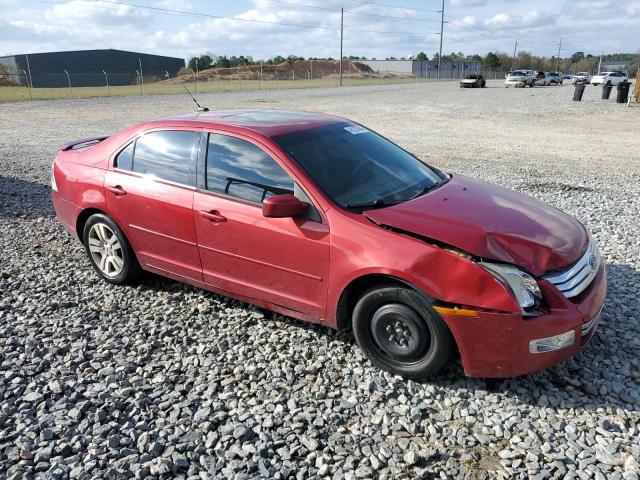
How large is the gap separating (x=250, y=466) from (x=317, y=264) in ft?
4.44

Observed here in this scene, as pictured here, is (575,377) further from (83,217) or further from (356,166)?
(83,217)

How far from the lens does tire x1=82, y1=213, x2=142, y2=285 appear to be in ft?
15.8

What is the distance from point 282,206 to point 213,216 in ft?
2.51

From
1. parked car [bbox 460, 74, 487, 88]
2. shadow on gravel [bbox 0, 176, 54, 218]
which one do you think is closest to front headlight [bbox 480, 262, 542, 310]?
shadow on gravel [bbox 0, 176, 54, 218]

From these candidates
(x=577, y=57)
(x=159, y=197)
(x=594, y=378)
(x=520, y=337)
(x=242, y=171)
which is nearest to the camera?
(x=520, y=337)

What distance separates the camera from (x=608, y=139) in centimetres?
1547

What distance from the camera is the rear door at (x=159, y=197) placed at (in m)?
4.25

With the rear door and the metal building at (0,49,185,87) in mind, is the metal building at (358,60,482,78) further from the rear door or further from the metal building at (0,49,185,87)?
the rear door

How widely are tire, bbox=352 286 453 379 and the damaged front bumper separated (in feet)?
0.41

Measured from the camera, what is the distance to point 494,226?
340 centimetres

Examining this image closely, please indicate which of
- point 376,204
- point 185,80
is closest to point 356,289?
point 376,204

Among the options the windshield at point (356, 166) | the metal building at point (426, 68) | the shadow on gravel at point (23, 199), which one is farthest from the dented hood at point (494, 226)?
the metal building at point (426, 68)

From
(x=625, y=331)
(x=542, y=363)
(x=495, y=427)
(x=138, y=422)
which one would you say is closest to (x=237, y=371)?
(x=138, y=422)

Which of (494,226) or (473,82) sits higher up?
(494,226)
